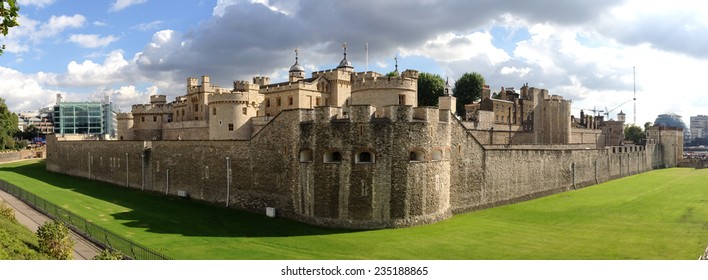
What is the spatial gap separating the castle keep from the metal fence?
10.3 metres

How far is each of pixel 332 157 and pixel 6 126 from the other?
8909 centimetres

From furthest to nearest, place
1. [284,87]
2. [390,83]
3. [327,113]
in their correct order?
1. [284,87]
2. [390,83]
3. [327,113]

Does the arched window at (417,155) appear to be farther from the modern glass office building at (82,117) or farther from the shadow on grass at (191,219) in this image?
the modern glass office building at (82,117)

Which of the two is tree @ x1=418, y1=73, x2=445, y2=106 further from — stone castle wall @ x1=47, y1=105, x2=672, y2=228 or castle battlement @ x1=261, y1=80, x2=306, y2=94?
stone castle wall @ x1=47, y1=105, x2=672, y2=228

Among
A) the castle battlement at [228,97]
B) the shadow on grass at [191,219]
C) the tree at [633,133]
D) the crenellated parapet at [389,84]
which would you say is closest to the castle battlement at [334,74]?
the castle battlement at [228,97]

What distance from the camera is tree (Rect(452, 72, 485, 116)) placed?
291 ft

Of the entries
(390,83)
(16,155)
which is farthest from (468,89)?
(16,155)

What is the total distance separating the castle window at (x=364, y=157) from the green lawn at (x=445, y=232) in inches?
169

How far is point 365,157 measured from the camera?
30.9 meters

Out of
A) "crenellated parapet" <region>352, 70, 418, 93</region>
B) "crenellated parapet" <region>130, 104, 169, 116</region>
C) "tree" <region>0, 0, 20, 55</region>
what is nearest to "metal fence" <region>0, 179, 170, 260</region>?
"tree" <region>0, 0, 20, 55</region>

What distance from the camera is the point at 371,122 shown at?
3000cm

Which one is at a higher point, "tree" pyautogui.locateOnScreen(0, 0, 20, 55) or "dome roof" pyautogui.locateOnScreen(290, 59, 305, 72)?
"dome roof" pyautogui.locateOnScreen(290, 59, 305, 72)

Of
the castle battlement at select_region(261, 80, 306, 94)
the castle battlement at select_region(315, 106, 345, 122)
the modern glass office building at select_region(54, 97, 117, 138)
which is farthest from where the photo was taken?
the modern glass office building at select_region(54, 97, 117, 138)

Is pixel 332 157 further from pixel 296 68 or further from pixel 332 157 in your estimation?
pixel 296 68
